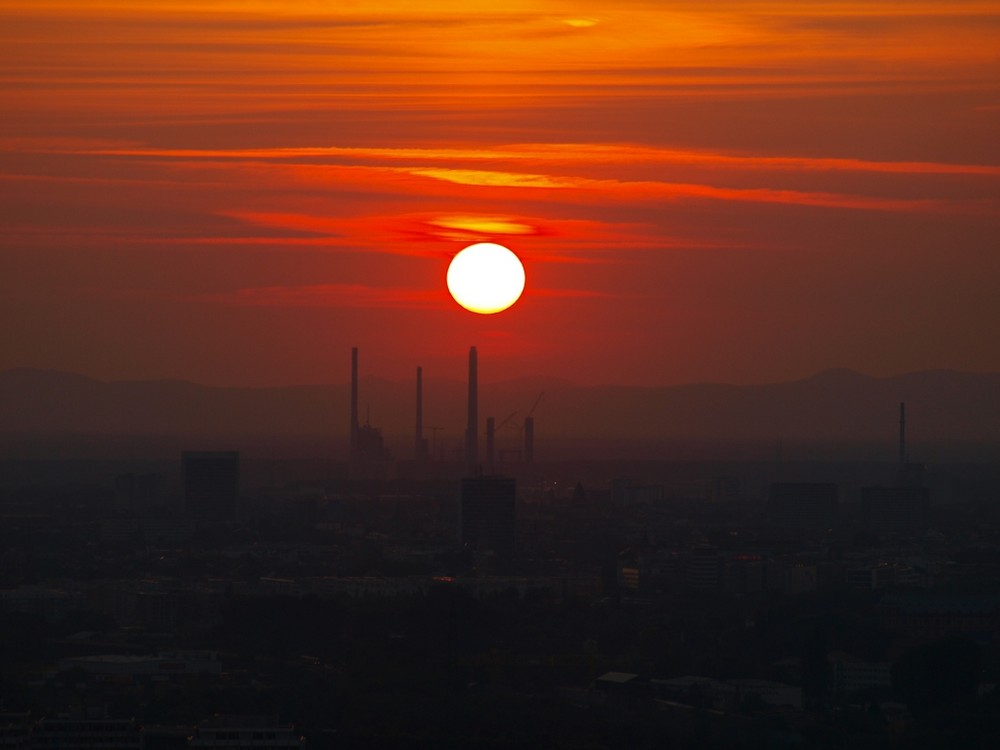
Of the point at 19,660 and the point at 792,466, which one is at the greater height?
the point at 792,466

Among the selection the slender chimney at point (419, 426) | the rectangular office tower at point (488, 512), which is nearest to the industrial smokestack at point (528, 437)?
the slender chimney at point (419, 426)

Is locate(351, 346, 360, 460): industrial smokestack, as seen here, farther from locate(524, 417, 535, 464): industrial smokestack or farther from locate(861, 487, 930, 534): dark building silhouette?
locate(861, 487, 930, 534): dark building silhouette

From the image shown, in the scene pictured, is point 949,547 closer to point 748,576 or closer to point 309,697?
point 748,576

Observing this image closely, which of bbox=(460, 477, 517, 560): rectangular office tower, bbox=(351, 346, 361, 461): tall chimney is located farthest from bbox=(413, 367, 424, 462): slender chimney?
bbox=(460, 477, 517, 560): rectangular office tower

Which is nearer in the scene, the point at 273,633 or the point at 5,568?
the point at 273,633

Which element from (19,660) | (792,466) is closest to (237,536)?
(19,660)
